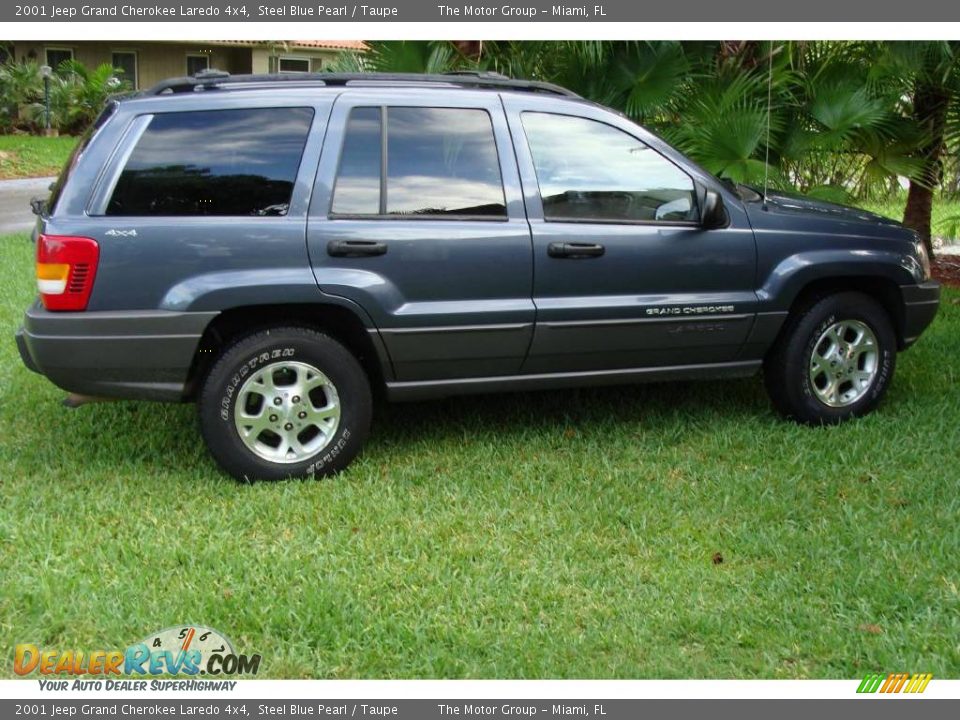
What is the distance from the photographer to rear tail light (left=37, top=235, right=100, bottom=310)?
469 centimetres

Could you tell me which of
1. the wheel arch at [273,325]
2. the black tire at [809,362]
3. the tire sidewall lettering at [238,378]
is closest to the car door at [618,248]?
the black tire at [809,362]

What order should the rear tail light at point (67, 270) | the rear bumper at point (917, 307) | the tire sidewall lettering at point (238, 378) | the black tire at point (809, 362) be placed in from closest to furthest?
the rear tail light at point (67, 270) < the tire sidewall lettering at point (238, 378) < the black tire at point (809, 362) < the rear bumper at point (917, 307)

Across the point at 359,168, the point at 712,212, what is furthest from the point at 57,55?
the point at 712,212

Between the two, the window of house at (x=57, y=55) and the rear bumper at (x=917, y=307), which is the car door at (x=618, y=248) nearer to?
the rear bumper at (x=917, y=307)

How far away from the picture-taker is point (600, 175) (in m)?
5.43

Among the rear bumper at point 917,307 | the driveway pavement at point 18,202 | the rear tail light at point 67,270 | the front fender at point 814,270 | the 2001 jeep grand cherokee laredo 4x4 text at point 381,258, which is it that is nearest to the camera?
the rear tail light at point 67,270

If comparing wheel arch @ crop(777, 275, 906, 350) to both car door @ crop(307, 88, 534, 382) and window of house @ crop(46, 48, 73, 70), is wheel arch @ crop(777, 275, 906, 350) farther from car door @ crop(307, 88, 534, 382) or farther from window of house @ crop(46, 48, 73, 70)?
window of house @ crop(46, 48, 73, 70)

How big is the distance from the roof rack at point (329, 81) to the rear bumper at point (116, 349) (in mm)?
1090

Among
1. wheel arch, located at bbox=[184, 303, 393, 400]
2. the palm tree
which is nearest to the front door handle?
wheel arch, located at bbox=[184, 303, 393, 400]

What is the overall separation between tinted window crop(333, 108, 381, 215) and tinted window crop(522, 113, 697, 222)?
798mm

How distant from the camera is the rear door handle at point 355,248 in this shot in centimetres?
497

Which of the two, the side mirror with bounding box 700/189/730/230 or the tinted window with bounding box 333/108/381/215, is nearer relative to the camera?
the tinted window with bounding box 333/108/381/215

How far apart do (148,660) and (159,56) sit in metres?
30.7

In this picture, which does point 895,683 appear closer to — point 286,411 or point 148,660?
point 148,660
